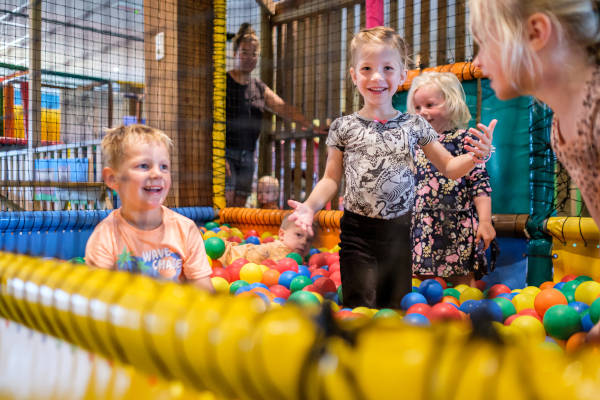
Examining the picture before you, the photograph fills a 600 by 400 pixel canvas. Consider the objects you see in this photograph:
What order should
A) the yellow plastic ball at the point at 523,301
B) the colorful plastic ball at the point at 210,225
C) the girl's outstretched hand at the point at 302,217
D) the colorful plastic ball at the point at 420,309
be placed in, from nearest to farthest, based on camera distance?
the girl's outstretched hand at the point at 302,217 → the colorful plastic ball at the point at 420,309 → the yellow plastic ball at the point at 523,301 → the colorful plastic ball at the point at 210,225

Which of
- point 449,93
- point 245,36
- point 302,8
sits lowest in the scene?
point 449,93

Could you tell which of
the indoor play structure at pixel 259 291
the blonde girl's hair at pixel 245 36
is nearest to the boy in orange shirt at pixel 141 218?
the indoor play structure at pixel 259 291

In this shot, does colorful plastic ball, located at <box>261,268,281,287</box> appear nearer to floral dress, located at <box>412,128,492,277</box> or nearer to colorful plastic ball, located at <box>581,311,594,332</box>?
floral dress, located at <box>412,128,492,277</box>

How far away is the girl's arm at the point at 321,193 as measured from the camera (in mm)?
1343

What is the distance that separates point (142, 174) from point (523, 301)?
54.7 inches

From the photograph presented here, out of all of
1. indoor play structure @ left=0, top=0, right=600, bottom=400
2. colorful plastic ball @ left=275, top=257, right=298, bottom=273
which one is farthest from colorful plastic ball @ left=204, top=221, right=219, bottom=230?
colorful plastic ball @ left=275, top=257, right=298, bottom=273

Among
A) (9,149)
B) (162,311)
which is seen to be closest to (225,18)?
(9,149)

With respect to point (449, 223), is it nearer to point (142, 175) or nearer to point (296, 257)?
point (296, 257)

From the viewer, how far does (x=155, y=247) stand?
1.50 metres

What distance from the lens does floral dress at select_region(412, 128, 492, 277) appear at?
93.1 inches

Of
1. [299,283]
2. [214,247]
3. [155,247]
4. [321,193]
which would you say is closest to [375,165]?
[321,193]

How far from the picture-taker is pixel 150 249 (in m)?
1.50

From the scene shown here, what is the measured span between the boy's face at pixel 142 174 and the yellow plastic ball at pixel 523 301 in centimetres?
131

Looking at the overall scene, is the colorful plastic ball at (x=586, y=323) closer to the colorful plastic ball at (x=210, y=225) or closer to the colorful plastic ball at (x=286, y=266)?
the colorful plastic ball at (x=286, y=266)
